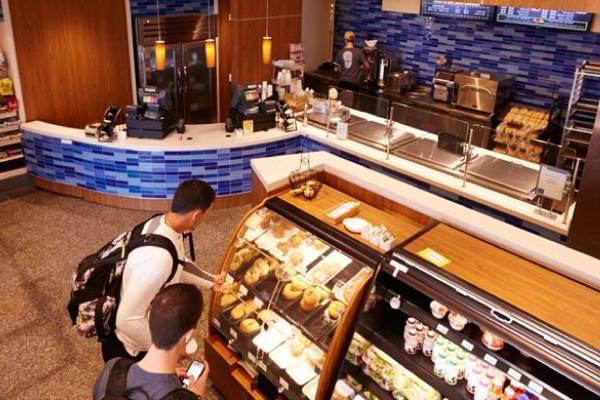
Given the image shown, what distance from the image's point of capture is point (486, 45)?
771 cm

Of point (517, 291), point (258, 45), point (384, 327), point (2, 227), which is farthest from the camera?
point (258, 45)

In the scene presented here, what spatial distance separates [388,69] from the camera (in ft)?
28.3

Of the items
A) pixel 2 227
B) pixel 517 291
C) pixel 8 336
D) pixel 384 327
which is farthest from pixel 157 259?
pixel 2 227

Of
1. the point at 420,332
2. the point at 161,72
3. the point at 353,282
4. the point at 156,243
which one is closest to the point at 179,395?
the point at 156,243

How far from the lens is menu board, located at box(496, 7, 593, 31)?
21.1 ft

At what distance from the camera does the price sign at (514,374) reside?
233 centimetres

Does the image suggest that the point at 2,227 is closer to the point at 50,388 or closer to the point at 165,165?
the point at 165,165

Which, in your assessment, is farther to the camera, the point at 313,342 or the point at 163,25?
the point at 163,25

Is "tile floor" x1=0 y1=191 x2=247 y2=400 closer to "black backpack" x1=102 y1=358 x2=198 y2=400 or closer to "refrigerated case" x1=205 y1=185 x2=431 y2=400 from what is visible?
"refrigerated case" x1=205 y1=185 x2=431 y2=400

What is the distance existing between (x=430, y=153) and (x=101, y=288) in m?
3.74

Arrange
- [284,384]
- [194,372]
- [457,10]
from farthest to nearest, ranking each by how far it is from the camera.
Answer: [457,10] < [284,384] < [194,372]

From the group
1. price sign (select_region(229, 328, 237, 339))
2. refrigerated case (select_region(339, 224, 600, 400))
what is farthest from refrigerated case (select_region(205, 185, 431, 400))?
refrigerated case (select_region(339, 224, 600, 400))

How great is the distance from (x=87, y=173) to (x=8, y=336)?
2.70 m

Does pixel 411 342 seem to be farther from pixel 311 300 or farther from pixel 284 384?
pixel 284 384
